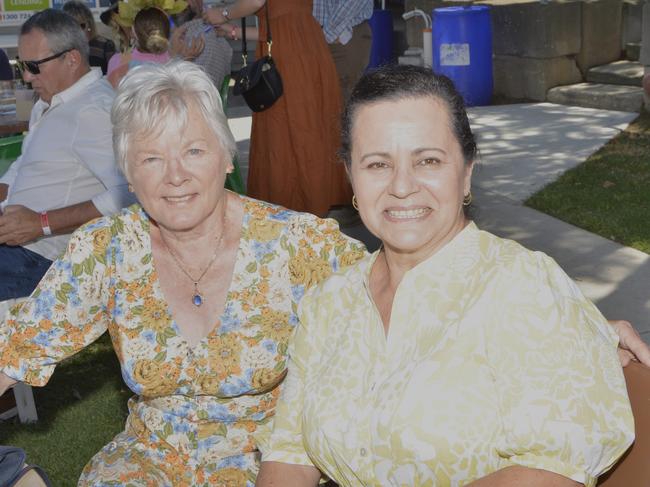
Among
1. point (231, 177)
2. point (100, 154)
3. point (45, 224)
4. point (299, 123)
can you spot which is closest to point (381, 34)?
point (299, 123)

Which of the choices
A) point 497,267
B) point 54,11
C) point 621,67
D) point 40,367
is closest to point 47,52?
point 54,11

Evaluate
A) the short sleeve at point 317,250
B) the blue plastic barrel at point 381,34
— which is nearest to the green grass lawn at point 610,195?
the short sleeve at point 317,250

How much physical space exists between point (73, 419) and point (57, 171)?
1174 mm

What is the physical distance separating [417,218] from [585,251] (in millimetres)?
3922

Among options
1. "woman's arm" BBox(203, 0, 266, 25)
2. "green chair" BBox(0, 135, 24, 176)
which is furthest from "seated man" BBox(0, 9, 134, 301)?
"woman's arm" BBox(203, 0, 266, 25)

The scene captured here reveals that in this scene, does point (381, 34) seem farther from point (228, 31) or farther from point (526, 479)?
point (526, 479)

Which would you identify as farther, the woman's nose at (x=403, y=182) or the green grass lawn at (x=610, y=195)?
the green grass lawn at (x=610, y=195)

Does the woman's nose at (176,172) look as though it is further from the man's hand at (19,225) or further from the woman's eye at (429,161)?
the man's hand at (19,225)

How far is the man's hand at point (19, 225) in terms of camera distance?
12.8ft

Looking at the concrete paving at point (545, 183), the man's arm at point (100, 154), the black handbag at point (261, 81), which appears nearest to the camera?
the man's arm at point (100, 154)

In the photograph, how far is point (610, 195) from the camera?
6762 mm

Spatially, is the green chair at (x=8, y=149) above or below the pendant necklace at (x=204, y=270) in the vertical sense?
below

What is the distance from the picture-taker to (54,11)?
4480 millimetres

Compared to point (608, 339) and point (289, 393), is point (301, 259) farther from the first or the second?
point (608, 339)
